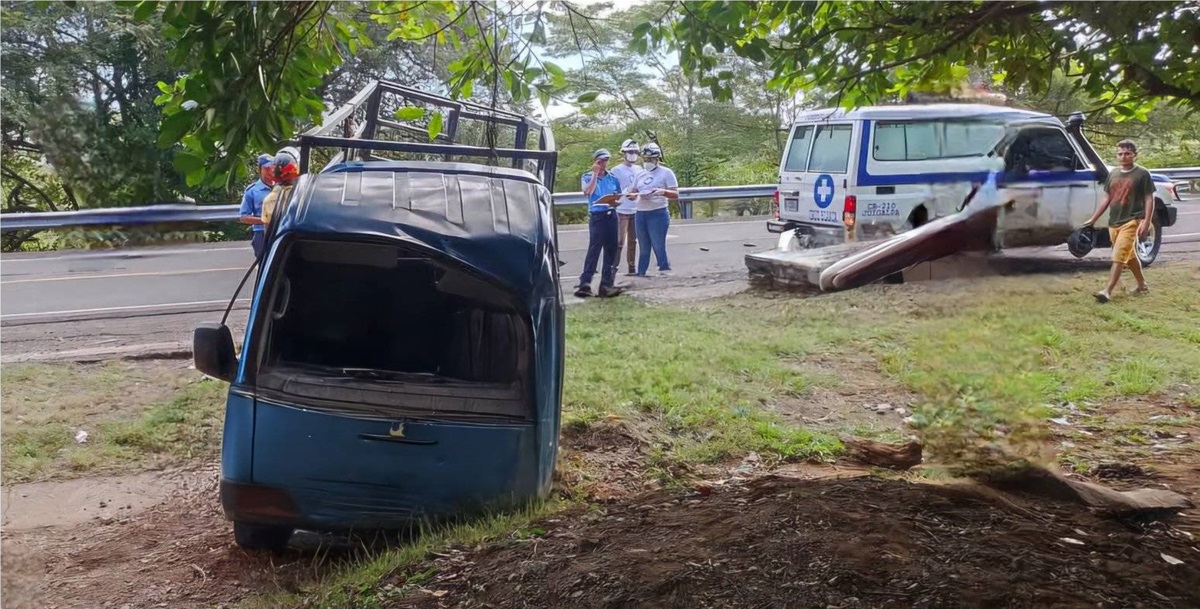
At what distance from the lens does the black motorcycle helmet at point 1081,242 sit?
660 centimetres

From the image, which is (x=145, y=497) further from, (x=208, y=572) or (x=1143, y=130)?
(x=1143, y=130)

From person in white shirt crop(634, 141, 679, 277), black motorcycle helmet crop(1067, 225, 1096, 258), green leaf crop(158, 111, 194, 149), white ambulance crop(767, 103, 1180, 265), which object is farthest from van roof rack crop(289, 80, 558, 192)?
black motorcycle helmet crop(1067, 225, 1096, 258)

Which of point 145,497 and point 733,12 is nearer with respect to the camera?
point 733,12

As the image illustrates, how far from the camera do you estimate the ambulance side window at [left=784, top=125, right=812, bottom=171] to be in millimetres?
6715

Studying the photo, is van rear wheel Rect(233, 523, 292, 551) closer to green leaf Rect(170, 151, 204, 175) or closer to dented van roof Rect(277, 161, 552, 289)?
dented van roof Rect(277, 161, 552, 289)

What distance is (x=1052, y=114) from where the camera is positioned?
5379 millimetres

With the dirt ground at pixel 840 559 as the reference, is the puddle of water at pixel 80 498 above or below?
below

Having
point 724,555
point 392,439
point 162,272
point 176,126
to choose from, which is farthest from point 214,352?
point 162,272

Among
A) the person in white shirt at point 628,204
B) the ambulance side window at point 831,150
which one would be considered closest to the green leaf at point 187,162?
the person in white shirt at point 628,204

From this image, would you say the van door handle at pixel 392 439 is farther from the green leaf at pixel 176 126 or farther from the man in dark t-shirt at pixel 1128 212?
the man in dark t-shirt at pixel 1128 212

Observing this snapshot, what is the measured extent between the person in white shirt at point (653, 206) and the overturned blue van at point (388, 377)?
3044 millimetres

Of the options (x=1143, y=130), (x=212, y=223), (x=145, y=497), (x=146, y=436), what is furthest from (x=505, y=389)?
(x=212, y=223)

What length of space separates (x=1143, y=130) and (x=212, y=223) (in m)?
7.71

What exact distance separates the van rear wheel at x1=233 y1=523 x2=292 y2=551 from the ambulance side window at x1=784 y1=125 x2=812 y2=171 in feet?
Answer: 14.2
